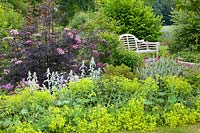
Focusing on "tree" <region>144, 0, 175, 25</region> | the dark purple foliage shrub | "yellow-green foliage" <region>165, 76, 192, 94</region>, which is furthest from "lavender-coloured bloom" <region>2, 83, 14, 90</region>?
"tree" <region>144, 0, 175, 25</region>

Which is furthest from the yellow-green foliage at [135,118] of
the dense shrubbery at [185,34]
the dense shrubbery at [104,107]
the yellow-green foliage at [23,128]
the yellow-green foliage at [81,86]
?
the dense shrubbery at [185,34]

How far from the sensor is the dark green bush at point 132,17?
1526cm

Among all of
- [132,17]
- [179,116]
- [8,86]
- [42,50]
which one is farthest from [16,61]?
[132,17]

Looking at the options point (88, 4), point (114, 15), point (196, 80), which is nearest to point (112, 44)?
point (196, 80)

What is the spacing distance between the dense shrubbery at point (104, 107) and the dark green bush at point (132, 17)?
950 centimetres

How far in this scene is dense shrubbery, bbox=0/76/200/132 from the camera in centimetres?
500

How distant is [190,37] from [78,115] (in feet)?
29.2

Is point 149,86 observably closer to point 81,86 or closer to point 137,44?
point 81,86

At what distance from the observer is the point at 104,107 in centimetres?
526

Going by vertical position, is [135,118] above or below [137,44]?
above

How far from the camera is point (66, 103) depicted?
17.5 feet

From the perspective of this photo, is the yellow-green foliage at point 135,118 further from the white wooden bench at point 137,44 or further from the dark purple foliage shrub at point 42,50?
the white wooden bench at point 137,44

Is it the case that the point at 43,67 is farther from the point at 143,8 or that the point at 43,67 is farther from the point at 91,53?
the point at 143,8

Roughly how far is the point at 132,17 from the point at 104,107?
1033 cm
